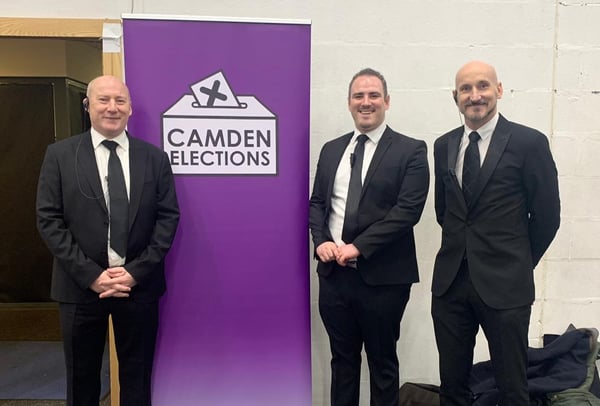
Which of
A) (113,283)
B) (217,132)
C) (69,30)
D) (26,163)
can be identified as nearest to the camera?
(113,283)

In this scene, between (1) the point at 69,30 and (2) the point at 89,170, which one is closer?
(2) the point at 89,170

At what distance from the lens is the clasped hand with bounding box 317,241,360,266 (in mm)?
1858

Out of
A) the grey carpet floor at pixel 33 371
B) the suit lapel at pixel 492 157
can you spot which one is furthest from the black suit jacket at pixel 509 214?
the grey carpet floor at pixel 33 371

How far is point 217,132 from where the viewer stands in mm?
2100

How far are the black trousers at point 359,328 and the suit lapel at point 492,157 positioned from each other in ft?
1.64

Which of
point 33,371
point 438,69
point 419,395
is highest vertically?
point 438,69

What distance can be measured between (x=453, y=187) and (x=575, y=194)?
4.16 feet

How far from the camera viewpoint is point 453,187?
1.80 metres

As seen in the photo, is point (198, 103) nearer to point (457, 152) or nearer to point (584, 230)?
point (457, 152)

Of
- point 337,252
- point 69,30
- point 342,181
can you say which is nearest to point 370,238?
point 337,252

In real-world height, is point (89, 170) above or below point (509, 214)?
above

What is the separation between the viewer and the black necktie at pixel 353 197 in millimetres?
1918

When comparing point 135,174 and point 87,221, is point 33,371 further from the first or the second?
point 135,174

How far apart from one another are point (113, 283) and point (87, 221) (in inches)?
9.9
